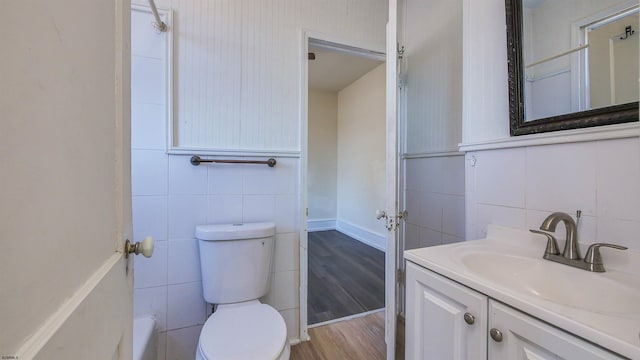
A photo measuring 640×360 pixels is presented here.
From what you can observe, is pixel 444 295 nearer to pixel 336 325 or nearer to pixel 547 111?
pixel 547 111

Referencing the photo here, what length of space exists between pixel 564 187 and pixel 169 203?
70.3 inches

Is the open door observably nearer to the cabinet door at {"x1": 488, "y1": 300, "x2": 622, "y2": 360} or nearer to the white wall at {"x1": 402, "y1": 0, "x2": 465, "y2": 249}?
the white wall at {"x1": 402, "y1": 0, "x2": 465, "y2": 249}

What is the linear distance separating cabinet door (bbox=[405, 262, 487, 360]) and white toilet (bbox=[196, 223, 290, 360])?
1.89 feet

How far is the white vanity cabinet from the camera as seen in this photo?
0.55 meters

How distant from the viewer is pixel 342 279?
2633mm

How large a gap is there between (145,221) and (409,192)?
1711 mm

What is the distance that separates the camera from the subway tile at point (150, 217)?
1.38 metres

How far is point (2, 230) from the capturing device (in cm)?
24

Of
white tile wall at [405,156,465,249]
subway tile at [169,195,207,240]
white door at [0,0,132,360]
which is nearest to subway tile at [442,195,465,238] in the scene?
white tile wall at [405,156,465,249]

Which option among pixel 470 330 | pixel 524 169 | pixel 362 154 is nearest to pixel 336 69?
pixel 362 154

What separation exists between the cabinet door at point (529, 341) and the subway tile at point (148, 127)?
63.2 inches

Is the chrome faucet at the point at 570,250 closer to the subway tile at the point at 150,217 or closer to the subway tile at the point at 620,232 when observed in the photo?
the subway tile at the point at 620,232

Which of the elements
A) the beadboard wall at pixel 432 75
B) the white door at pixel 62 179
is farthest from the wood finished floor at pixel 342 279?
the white door at pixel 62 179

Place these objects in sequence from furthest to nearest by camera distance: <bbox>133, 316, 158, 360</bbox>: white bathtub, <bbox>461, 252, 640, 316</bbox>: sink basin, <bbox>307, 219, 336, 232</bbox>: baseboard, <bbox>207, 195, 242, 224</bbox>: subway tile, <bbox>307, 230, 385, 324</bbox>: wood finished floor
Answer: <bbox>307, 219, 336, 232</bbox>: baseboard, <bbox>307, 230, 385, 324</bbox>: wood finished floor, <bbox>207, 195, 242, 224</bbox>: subway tile, <bbox>133, 316, 158, 360</bbox>: white bathtub, <bbox>461, 252, 640, 316</bbox>: sink basin
